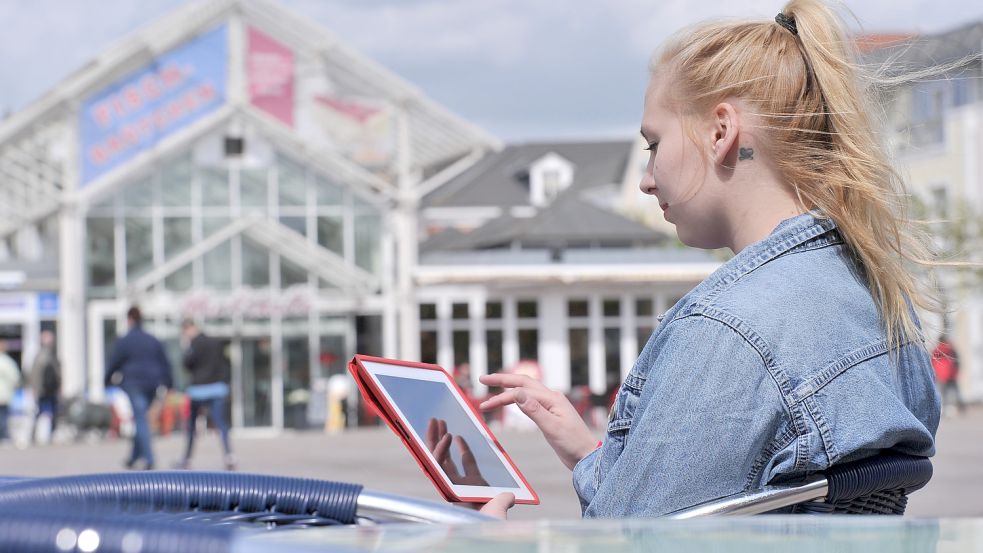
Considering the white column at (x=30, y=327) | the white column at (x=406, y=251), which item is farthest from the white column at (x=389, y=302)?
the white column at (x=30, y=327)

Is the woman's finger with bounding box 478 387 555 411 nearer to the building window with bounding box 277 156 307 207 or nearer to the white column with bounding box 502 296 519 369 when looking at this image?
the building window with bounding box 277 156 307 207

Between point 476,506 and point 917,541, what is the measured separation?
957 millimetres

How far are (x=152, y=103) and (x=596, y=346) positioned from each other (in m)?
13.3

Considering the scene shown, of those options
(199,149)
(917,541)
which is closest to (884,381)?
(917,541)

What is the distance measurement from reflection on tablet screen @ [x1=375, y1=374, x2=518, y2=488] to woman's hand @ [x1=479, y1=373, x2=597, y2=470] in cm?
7

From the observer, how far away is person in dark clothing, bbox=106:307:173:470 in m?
13.5

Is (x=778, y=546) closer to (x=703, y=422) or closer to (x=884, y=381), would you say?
(x=703, y=422)

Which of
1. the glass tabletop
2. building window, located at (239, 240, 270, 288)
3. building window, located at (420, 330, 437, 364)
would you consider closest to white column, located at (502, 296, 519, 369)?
building window, located at (420, 330, 437, 364)

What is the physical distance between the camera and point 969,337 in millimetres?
40094

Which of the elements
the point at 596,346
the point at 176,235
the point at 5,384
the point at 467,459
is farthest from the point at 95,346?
the point at 467,459

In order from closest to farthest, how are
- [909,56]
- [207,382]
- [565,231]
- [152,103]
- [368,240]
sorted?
[909,56] → [207,382] → [152,103] → [368,240] → [565,231]

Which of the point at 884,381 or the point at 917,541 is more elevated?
the point at 884,381

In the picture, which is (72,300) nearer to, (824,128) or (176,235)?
(176,235)

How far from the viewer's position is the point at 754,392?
1736 mm
